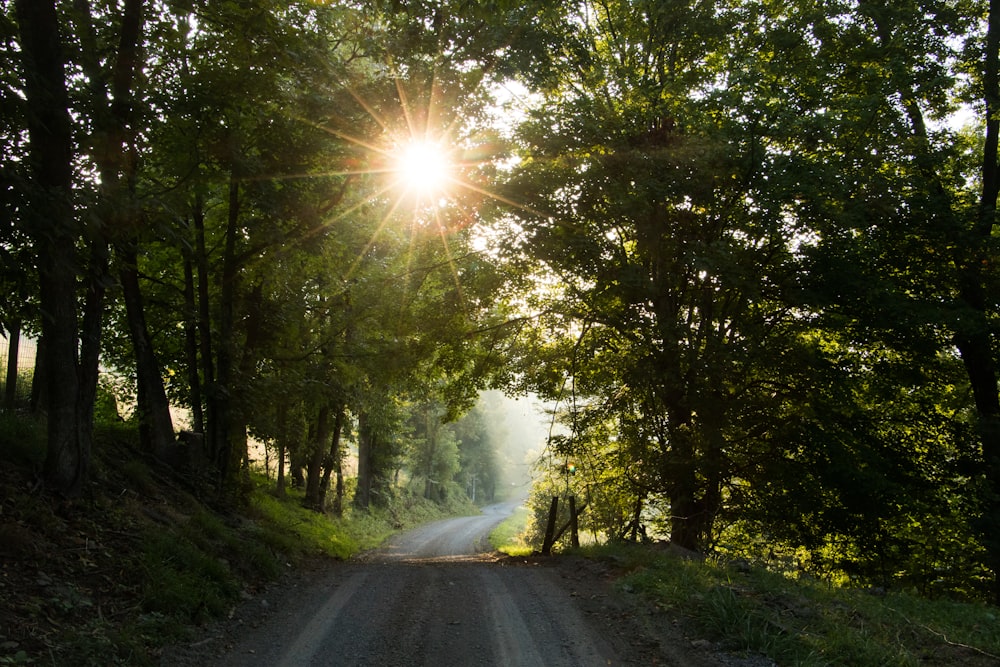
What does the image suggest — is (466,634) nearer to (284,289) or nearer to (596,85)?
(284,289)

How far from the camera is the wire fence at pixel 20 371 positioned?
11941 millimetres

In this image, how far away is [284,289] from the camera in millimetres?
15031

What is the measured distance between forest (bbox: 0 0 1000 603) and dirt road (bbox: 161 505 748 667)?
451cm

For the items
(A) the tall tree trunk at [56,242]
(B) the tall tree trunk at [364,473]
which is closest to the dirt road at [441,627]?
(A) the tall tree trunk at [56,242]

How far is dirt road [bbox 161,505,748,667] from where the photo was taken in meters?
6.10

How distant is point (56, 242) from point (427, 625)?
5623mm

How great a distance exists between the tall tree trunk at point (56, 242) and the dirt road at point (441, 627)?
2921mm

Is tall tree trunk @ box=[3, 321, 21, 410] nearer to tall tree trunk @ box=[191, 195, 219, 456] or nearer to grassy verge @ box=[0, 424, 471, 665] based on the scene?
grassy verge @ box=[0, 424, 471, 665]

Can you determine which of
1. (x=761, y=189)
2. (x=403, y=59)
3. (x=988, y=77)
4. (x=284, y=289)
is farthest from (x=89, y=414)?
(x=988, y=77)

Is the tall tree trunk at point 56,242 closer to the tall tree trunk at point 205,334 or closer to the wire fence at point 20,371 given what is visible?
the wire fence at point 20,371

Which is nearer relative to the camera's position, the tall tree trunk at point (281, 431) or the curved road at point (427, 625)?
the curved road at point (427, 625)

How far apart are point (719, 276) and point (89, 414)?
1024 cm

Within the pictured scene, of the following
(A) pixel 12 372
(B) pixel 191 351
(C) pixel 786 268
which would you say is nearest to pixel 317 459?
(B) pixel 191 351

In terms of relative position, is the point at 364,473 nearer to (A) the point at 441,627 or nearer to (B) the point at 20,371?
(B) the point at 20,371
